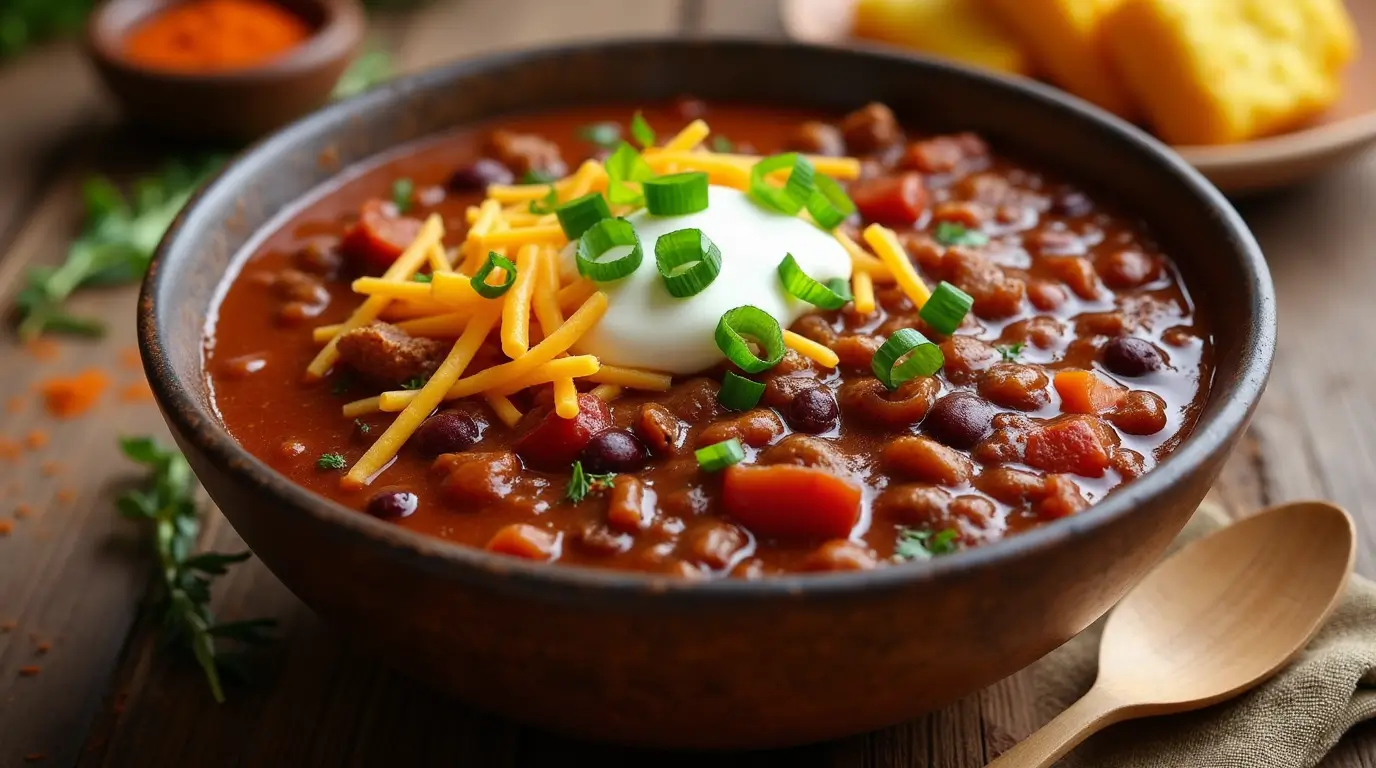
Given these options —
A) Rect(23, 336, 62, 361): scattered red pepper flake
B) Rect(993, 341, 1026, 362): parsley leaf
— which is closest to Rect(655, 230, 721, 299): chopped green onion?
Rect(993, 341, 1026, 362): parsley leaf

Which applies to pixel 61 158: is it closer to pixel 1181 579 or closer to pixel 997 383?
pixel 997 383

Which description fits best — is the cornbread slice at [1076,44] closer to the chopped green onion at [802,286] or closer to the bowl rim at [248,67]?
the chopped green onion at [802,286]

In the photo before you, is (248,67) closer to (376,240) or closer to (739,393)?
(376,240)

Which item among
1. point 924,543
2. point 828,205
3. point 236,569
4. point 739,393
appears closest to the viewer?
point 924,543

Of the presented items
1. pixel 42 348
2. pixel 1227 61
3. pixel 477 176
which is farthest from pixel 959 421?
pixel 42 348

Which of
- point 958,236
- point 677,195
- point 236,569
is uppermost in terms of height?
point 677,195

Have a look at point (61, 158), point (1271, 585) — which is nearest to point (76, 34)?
point (61, 158)

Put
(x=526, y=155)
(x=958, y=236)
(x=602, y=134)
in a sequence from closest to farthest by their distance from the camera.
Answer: (x=958, y=236) → (x=526, y=155) → (x=602, y=134)
